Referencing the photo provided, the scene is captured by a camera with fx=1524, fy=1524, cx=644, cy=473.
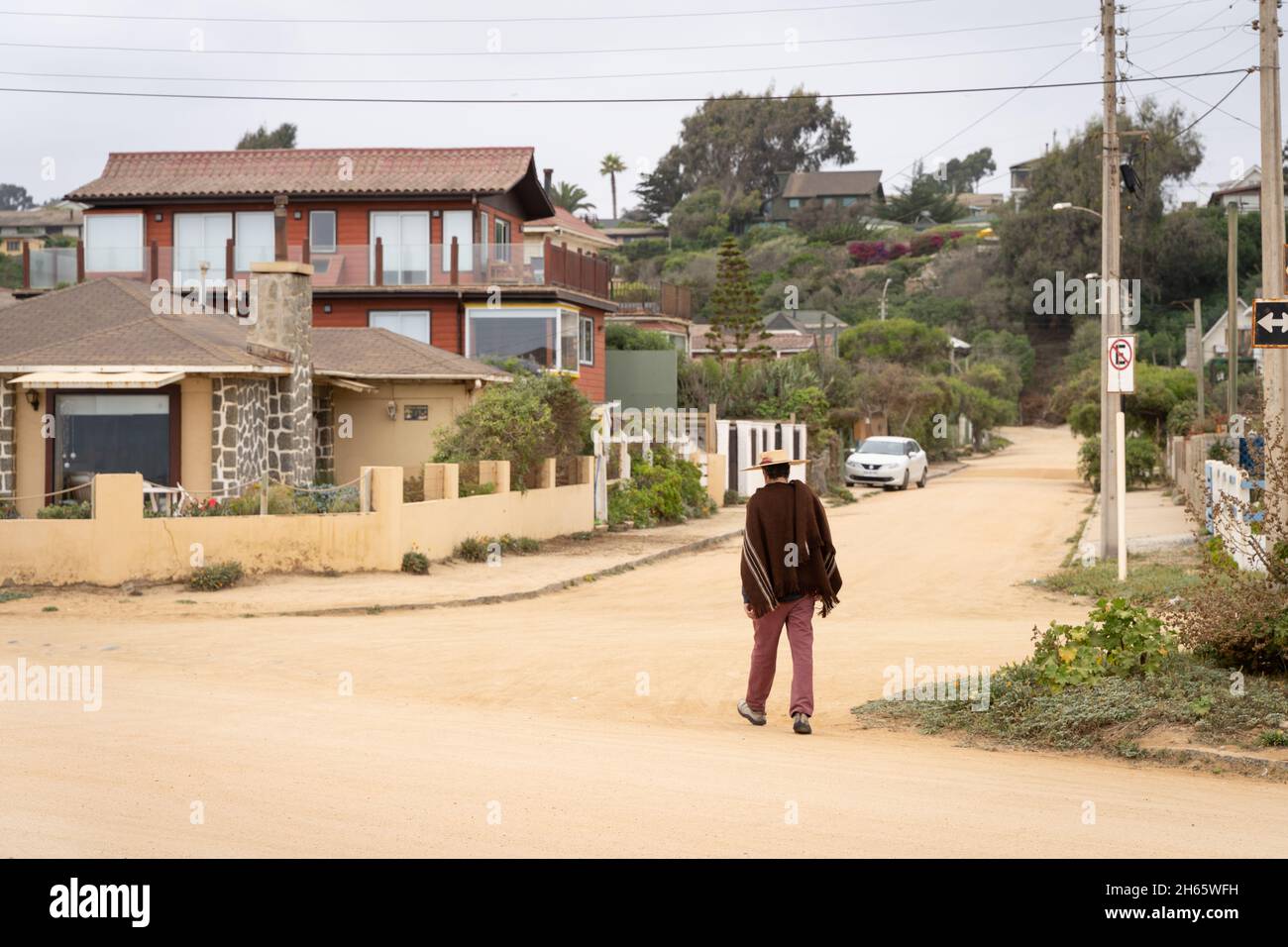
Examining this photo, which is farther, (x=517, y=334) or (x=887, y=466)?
(x=887, y=466)

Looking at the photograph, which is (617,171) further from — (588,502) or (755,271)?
(588,502)

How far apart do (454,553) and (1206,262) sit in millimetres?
84411

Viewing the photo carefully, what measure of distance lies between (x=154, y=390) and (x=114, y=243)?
18906 millimetres

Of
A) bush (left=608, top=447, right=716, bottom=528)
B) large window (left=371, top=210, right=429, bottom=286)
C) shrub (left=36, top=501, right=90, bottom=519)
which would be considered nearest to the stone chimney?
shrub (left=36, top=501, right=90, bottom=519)

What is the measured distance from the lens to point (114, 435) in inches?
952

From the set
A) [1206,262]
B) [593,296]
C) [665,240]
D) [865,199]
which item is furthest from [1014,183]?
[593,296]

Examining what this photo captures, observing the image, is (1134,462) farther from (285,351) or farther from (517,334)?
(285,351)

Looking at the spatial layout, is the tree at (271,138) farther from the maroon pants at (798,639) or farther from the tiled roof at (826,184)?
the maroon pants at (798,639)

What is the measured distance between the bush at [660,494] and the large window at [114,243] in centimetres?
1575

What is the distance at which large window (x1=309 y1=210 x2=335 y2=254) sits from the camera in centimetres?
4072

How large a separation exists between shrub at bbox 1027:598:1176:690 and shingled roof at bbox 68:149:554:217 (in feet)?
100

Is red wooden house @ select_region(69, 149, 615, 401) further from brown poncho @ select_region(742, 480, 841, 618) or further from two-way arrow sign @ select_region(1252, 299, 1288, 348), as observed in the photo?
brown poncho @ select_region(742, 480, 841, 618)

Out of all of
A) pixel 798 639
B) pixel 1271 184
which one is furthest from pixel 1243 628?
pixel 1271 184
